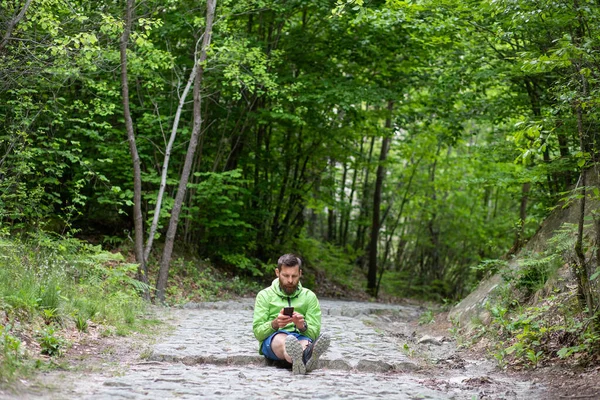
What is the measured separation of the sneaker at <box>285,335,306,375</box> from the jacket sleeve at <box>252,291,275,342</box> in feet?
1.23

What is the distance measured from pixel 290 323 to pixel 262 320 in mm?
371

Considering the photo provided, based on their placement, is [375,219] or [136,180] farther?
[375,219]

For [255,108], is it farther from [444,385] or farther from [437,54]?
[444,385]

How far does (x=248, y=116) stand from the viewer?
17.5 metres

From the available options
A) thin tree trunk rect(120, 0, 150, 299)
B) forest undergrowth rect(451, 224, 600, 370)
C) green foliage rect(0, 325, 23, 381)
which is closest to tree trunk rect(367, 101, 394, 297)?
thin tree trunk rect(120, 0, 150, 299)

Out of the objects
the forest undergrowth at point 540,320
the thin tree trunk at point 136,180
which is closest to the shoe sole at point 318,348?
the forest undergrowth at point 540,320

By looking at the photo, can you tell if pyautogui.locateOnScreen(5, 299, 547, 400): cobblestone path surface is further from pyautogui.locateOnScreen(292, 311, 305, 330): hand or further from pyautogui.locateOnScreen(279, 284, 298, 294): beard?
pyautogui.locateOnScreen(279, 284, 298, 294): beard

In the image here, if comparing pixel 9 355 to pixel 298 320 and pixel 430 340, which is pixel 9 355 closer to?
pixel 298 320

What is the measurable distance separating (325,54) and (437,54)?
9.82 feet

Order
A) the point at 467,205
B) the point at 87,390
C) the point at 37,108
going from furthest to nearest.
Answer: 1. the point at 467,205
2. the point at 37,108
3. the point at 87,390

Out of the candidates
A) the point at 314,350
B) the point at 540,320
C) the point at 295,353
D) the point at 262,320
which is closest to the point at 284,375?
the point at 295,353

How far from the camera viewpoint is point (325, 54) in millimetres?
17422

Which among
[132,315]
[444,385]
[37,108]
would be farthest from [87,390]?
[37,108]

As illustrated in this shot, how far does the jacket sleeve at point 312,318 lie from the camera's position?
6613 millimetres
